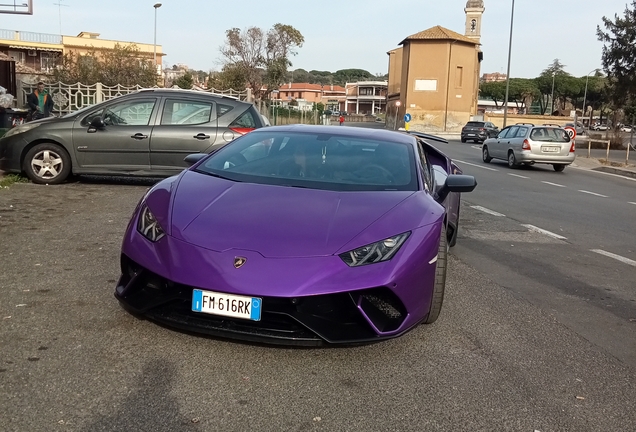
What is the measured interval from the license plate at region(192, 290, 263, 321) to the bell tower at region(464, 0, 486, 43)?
8771 cm

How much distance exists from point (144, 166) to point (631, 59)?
36210 millimetres

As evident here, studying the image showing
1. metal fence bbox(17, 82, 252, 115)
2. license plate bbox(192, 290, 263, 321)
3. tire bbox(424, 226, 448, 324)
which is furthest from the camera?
metal fence bbox(17, 82, 252, 115)

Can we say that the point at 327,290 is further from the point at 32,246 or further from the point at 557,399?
the point at 32,246

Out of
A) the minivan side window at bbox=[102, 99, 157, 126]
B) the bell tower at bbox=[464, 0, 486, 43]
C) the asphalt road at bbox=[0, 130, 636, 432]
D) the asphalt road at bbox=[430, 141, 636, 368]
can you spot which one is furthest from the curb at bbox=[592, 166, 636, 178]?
the bell tower at bbox=[464, 0, 486, 43]

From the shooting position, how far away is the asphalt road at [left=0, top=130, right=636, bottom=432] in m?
2.95

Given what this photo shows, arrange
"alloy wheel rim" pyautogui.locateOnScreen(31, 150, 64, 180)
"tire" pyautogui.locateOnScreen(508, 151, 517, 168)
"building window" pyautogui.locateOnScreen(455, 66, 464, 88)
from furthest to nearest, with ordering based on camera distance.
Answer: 1. "building window" pyautogui.locateOnScreen(455, 66, 464, 88)
2. "tire" pyautogui.locateOnScreen(508, 151, 517, 168)
3. "alloy wheel rim" pyautogui.locateOnScreen(31, 150, 64, 180)

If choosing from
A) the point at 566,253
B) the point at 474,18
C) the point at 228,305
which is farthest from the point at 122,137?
the point at 474,18

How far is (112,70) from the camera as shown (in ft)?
120

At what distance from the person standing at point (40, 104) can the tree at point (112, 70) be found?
47.2ft

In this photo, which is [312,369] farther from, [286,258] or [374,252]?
[374,252]

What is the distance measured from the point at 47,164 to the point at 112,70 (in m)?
28.2

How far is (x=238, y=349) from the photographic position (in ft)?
12.1

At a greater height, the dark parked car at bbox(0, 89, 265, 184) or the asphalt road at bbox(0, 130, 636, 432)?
the dark parked car at bbox(0, 89, 265, 184)

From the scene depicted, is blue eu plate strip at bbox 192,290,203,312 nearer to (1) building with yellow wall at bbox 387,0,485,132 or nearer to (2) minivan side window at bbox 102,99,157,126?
(2) minivan side window at bbox 102,99,157,126
